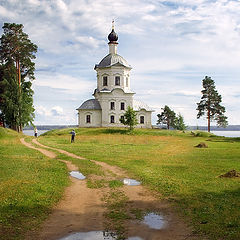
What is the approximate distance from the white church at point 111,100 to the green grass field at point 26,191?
39.1 m

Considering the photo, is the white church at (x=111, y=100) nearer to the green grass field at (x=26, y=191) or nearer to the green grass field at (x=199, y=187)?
the green grass field at (x=199, y=187)

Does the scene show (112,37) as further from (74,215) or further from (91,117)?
(74,215)

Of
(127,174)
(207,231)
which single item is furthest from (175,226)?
(127,174)

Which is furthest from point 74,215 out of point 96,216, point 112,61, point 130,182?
point 112,61

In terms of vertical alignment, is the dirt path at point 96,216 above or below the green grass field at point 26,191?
below

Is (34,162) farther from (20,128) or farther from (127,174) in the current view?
(20,128)

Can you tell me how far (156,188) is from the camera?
13492 millimetres

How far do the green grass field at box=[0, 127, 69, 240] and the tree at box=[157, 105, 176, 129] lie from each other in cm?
6536

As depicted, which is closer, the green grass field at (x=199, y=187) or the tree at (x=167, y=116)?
the green grass field at (x=199, y=187)

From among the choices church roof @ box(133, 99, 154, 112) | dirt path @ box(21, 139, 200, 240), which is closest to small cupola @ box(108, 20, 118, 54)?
church roof @ box(133, 99, 154, 112)

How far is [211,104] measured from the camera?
64938mm

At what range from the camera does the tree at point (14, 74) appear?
48.5m

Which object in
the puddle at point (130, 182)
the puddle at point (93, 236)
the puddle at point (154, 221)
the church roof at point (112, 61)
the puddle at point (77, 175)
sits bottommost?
the puddle at point (154, 221)

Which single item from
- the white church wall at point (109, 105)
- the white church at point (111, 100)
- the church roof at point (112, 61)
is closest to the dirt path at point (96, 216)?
the white church wall at point (109, 105)
